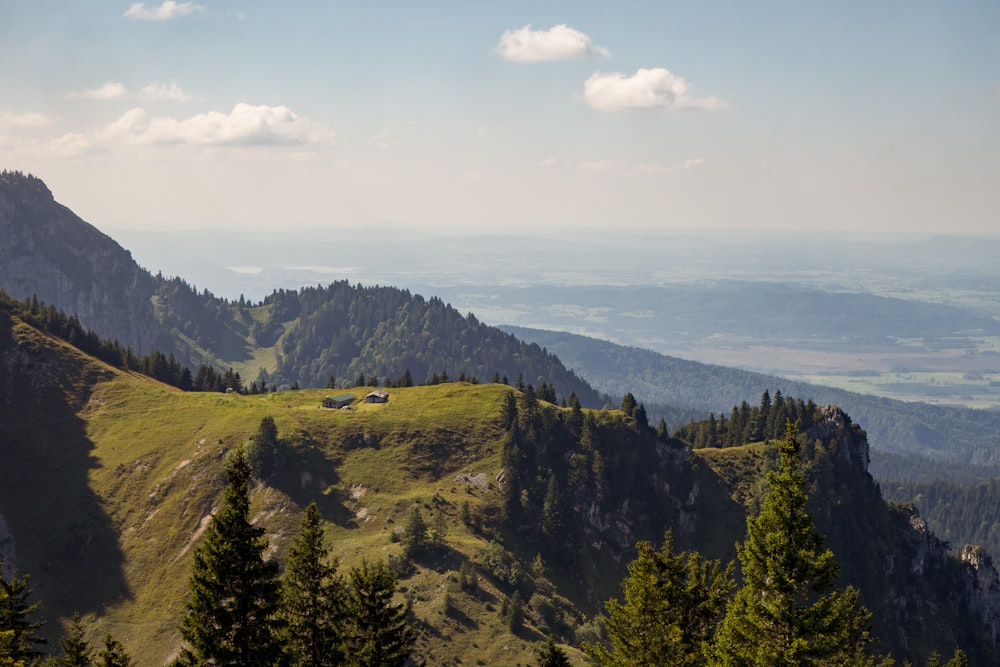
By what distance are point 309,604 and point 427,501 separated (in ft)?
292

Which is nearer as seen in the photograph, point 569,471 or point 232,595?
point 232,595

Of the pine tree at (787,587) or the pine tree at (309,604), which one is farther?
the pine tree at (309,604)

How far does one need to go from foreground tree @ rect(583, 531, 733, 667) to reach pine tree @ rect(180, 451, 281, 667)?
53.4ft

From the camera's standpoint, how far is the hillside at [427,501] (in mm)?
111125

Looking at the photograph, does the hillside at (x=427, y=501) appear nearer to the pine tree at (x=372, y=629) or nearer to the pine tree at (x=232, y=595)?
the pine tree at (x=372, y=629)

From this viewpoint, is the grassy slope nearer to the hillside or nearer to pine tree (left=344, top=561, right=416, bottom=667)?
the hillside

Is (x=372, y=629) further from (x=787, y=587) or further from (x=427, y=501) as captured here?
(x=427, y=501)

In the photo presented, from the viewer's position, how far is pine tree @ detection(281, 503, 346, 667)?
123ft

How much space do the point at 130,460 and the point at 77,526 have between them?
14.7m

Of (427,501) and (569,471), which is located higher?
(569,471)

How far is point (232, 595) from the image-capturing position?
107 ft

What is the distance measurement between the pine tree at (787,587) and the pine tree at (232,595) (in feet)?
60.0

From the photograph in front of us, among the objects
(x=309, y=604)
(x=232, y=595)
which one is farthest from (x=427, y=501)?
(x=232, y=595)

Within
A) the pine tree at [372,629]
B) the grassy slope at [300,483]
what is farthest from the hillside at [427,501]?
the pine tree at [372,629]
